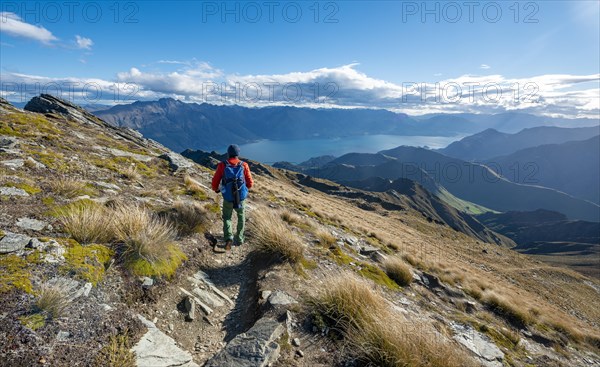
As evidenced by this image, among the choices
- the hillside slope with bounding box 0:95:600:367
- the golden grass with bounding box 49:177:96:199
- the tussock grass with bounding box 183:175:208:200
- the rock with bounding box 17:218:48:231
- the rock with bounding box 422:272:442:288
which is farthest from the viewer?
the tussock grass with bounding box 183:175:208:200

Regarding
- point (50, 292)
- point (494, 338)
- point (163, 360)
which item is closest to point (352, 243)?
point (494, 338)

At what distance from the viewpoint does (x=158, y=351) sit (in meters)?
4.74

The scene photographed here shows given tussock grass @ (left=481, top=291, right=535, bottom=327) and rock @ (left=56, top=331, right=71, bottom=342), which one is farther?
tussock grass @ (left=481, top=291, right=535, bottom=327)

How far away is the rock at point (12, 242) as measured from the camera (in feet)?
18.1

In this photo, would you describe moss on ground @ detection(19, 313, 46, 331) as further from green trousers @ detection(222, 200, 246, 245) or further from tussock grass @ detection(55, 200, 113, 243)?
green trousers @ detection(222, 200, 246, 245)

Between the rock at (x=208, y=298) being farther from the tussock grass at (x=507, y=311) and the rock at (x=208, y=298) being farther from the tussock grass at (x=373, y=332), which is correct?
the tussock grass at (x=507, y=311)

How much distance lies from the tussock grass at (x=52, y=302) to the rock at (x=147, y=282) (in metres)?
1.45

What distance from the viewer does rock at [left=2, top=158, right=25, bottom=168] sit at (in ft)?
34.6

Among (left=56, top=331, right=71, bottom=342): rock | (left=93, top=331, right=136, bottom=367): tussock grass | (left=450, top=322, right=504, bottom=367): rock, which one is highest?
(left=56, top=331, right=71, bottom=342): rock

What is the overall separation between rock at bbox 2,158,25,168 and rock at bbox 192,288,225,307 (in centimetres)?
915

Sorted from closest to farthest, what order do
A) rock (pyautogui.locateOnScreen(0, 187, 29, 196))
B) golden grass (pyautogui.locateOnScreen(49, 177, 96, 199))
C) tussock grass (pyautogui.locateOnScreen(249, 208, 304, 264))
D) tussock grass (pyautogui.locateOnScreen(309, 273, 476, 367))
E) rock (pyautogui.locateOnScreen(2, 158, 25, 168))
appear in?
tussock grass (pyautogui.locateOnScreen(309, 273, 476, 367))
rock (pyautogui.locateOnScreen(0, 187, 29, 196))
tussock grass (pyautogui.locateOnScreen(249, 208, 304, 264))
golden grass (pyautogui.locateOnScreen(49, 177, 96, 199))
rock (pyautogui.locateOnScreen(2, 158, 25, 168))

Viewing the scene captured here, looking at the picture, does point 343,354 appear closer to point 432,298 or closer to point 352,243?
point 432,298

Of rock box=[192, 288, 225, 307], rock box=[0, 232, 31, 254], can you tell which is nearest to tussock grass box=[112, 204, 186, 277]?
rock box=[192, 288, 225, 307]

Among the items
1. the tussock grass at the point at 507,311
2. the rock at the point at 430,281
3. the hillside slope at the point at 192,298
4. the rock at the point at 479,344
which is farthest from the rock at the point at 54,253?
the tussock grass at the point at 507,311
